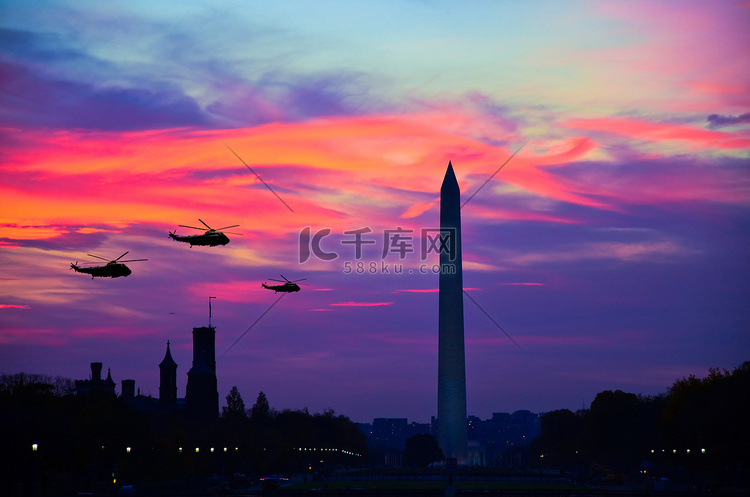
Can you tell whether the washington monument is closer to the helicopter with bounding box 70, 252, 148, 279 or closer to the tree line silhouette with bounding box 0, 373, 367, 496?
the tree line silhouette with bounding box 0, 373, 367, 496

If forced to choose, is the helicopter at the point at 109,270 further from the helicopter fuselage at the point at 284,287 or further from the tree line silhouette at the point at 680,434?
the tree line silhouette at the point at 680,434

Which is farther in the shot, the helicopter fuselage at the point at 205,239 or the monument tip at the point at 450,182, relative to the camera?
the monument tip at the point at 450,182

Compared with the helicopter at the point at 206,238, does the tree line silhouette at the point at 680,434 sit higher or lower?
lower

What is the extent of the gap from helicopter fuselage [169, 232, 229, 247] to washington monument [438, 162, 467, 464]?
197 ft

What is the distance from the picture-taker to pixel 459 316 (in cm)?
12888

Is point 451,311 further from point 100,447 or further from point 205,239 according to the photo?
point 205,239

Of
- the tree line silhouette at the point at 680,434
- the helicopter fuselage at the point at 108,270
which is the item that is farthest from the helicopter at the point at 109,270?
the tree line silhouette at the point at 680,434

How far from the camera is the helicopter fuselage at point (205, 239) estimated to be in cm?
6806

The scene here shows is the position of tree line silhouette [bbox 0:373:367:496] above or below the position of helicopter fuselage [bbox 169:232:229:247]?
below

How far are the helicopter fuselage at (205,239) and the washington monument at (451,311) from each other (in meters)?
60.0

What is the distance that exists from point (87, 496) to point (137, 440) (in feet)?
96.8

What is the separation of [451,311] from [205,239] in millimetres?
63680

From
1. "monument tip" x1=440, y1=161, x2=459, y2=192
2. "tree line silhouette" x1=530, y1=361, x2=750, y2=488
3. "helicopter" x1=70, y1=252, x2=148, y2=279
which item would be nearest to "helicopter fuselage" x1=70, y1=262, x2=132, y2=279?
"helicopter" x1=70, y1=252, x2=148, y2=279

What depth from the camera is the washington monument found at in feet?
416
